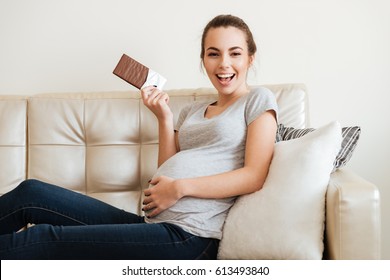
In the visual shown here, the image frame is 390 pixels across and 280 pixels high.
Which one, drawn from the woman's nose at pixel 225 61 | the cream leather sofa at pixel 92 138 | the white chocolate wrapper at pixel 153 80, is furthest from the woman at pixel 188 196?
the cream leather sofa at pixel 92 138

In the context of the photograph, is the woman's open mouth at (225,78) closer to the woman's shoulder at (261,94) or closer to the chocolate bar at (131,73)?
the woman's shoulder at (261,94)

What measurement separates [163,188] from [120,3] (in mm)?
1064

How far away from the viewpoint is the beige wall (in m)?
1.88

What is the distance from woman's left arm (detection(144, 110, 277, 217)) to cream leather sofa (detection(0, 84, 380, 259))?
43 centimetres

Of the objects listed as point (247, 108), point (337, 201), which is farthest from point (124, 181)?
point (337, 201)

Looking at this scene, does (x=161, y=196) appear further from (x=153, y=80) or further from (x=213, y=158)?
(x=153, y=80)

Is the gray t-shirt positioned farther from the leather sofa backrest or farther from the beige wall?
the beige wall

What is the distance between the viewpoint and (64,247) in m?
1.05

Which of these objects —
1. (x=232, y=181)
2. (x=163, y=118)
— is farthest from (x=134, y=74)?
(x=232, y=181)

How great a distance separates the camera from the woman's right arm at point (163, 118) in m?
1.46

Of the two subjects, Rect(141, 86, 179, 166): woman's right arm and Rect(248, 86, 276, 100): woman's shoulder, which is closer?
Rect(248, 86, 276, 100): woman's shoulder

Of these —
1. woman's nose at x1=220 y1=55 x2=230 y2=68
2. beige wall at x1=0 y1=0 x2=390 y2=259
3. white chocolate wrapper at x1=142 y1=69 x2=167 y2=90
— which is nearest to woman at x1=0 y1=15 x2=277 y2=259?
woman's nose at x1=220 y1=55 x2=230 y2=68

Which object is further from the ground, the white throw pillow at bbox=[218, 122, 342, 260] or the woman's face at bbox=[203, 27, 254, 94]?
the woman's face at bbox=[203, 27, 254, 94]

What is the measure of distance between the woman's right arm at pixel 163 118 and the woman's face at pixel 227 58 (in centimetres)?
19
